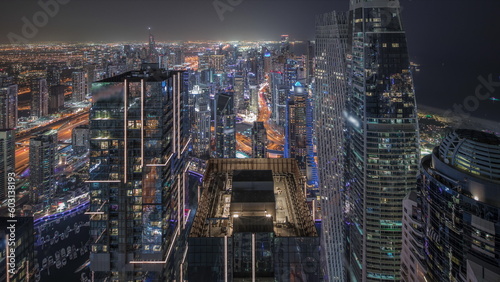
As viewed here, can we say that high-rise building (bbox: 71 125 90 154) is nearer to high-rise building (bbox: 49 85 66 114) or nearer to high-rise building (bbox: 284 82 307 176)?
high-rise building (bbox: 49 85 66 114)

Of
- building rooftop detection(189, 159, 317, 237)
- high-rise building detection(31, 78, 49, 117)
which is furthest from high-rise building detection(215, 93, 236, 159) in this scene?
building rooftop detection(189, 159, 317, 237)

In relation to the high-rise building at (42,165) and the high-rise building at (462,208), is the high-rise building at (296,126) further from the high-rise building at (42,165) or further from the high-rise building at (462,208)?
the high-rise building at (462,208)

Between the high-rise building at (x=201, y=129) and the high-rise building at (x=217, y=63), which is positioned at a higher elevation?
the high-rise building at (x=217, y=63)

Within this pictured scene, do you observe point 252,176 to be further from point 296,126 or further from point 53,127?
point 296,126

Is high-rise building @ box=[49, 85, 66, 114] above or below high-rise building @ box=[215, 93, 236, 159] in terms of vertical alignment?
above

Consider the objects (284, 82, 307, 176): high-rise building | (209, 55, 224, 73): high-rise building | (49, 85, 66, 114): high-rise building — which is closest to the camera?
(49, 85, 66, 114): high-rise building

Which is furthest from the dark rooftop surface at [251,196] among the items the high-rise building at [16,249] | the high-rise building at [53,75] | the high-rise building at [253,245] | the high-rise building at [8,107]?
the high-rise building at [53,75]

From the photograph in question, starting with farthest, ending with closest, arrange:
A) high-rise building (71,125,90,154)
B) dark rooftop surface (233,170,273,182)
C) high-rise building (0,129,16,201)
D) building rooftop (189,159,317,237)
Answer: high-rise building (71,125,90,154)
high-rise building (0,129,16,201)
dark rooftop surface (233,170,273,182)
building rooftop (189,159,317,237)
